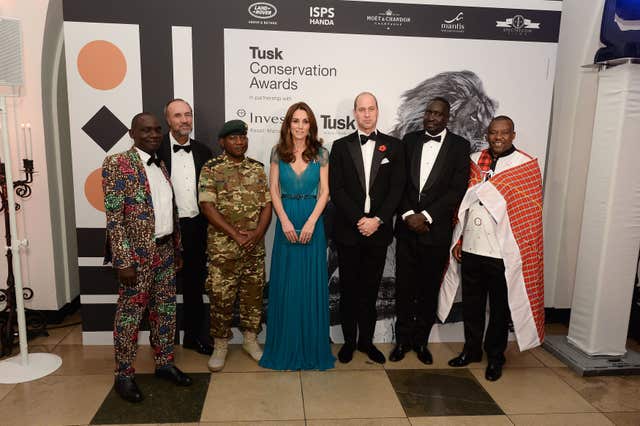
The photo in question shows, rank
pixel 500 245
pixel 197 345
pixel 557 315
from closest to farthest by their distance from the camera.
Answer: pixel 500 245
pixel 197 345
pixel 557 315

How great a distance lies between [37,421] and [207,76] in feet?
8.68

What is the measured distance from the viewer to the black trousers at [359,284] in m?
3.49

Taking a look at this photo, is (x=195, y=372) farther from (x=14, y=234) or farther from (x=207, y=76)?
(x=207, y=76)

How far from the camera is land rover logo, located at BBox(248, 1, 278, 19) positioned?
360 centimetres

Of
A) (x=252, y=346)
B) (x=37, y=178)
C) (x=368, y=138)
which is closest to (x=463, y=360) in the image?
(x=252, y=346)

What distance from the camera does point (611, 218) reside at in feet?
11.5

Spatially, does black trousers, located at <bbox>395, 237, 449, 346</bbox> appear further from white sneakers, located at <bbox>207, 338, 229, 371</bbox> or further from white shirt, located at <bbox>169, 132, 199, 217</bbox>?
white shirt, located at <bbox>169, 132, 199, 217</bbox>

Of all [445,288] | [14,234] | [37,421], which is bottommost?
[37,421]

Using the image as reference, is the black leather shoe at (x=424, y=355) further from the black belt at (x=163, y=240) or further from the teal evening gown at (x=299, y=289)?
the black belt at (x=163, y=240)

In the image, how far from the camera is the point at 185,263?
361 centimetres

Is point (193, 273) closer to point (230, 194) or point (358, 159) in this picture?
point (230, 194)

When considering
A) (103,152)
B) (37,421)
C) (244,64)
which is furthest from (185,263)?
(244,64)

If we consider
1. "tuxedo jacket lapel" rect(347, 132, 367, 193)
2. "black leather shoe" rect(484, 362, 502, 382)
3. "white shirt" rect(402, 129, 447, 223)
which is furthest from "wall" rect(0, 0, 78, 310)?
"black leather shoe" rect(484, 362, 502, 382)

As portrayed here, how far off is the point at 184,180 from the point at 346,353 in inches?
72.5
